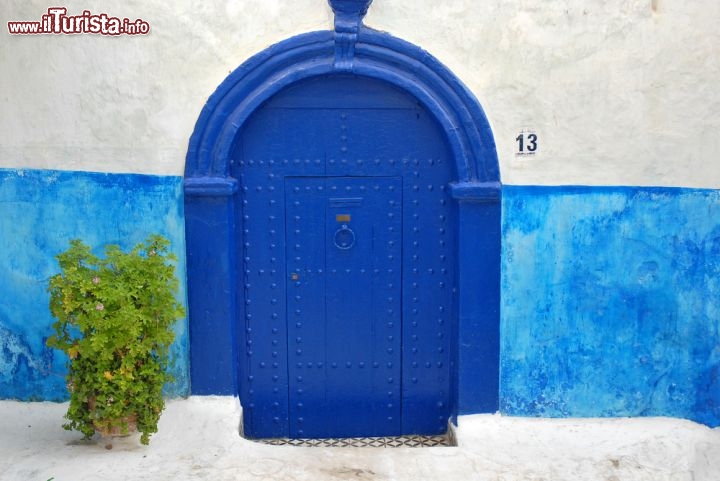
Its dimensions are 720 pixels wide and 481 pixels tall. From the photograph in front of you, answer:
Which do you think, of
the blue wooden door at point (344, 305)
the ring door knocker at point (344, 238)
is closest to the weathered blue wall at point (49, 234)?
the blue wooden door at point (344, 305)

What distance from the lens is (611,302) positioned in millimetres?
5711

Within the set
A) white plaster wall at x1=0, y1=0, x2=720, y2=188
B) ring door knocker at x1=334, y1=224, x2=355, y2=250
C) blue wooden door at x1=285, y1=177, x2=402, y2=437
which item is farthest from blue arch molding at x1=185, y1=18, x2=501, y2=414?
ring door knocker at x1=334, y1=224, x2=355, y2=250

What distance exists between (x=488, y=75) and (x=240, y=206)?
1728 mm

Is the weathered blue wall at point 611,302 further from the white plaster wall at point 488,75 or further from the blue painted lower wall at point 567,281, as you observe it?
the white plaster wall at point 488,75

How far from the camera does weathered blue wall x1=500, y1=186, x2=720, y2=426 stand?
5.64m

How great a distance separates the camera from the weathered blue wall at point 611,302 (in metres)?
5.64

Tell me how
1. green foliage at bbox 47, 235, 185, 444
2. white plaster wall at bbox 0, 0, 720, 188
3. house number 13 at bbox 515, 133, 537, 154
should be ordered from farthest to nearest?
1. house number 13 at bbox 515, 133, 537, 154
2. white plaster wall at bbox 0, 0, 720, 188
3. green foliage at bbox 47, 235, 185, 444

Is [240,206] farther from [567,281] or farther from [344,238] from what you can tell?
[567,281]

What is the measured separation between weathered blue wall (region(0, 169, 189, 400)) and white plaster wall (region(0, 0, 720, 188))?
0.47 feet

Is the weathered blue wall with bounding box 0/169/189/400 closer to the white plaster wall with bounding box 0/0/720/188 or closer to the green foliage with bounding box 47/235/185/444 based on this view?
the white plaster wall with bounding box 0/0/720/188

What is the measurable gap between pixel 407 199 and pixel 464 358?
41.7 inches

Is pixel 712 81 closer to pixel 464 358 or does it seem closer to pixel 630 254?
pixel 630 254

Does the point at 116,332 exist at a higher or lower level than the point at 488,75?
lower

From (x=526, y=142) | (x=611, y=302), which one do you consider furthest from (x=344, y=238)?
(x=611, y=302)
